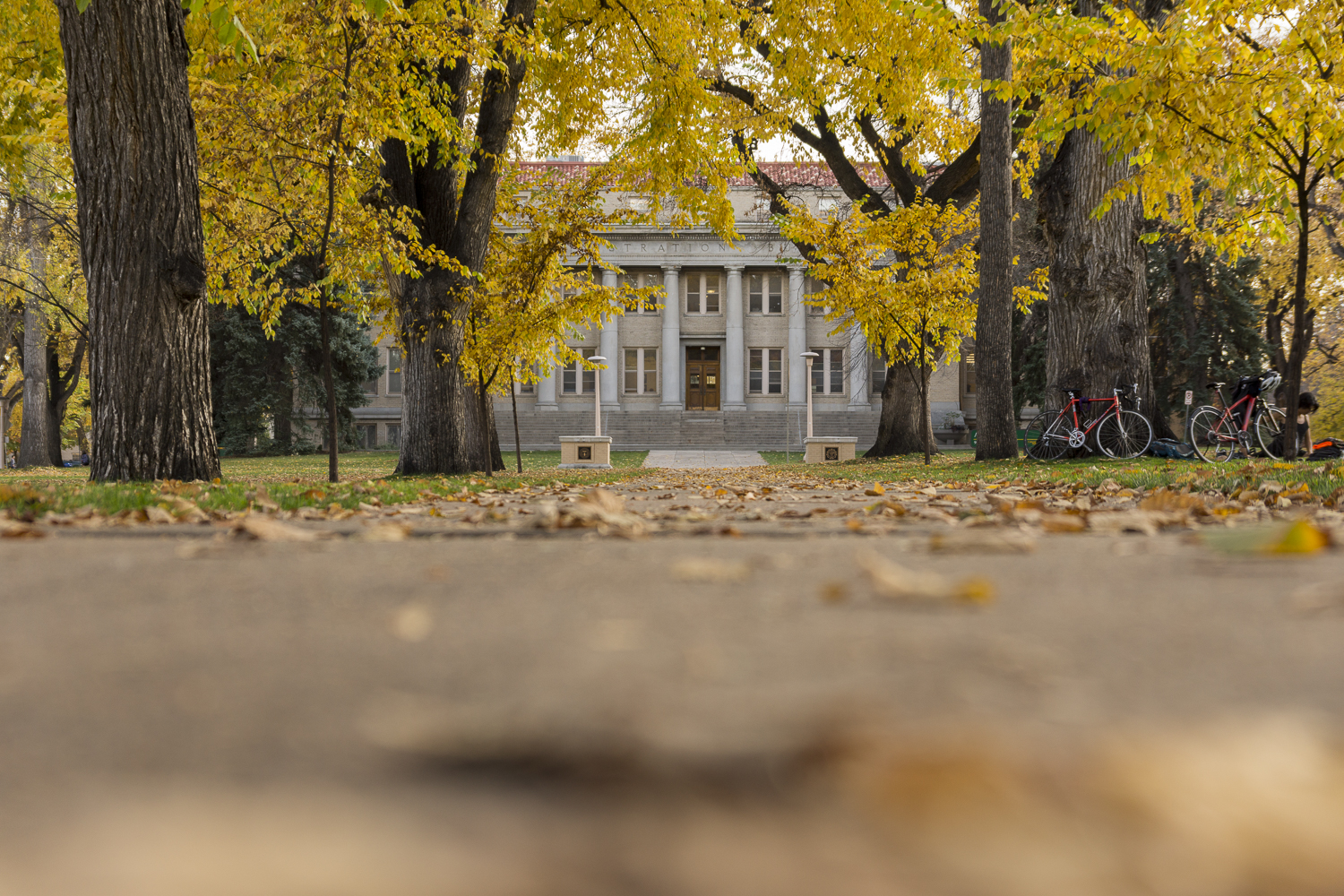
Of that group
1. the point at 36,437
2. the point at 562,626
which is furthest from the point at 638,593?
the point at 36,437

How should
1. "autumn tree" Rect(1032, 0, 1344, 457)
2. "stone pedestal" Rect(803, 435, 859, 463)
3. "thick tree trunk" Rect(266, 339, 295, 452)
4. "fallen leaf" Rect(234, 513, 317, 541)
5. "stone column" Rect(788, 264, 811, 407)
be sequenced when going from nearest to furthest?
"fallen leaf" Rect(234, 513, 317, 541) < "autumn tree" Rect(1032, 0, 1344, 457) < "stone pedestal" Rect(803, 435, 859, 463) < "thick tree trunk" Rect(266, 339, 295, 452) < "stone column" Rect(788, 264, 811, 407)

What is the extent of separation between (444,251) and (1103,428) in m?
9.22

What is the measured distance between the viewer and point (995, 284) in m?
13.2

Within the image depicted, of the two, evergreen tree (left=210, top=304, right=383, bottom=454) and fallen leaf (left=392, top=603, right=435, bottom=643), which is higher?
evergreen tree (left=210, top=304, right=383, bottom=454)

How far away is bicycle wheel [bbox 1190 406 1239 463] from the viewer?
12.1 meters

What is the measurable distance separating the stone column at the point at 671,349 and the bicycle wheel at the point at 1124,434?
31.4 metres

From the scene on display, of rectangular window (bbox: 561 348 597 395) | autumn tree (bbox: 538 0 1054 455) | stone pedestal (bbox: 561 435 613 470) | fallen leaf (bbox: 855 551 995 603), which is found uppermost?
autumn tree (bbox: 538 0 1054 455)

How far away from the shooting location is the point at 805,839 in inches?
35.1

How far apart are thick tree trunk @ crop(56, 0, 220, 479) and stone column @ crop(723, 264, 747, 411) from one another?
37139mm

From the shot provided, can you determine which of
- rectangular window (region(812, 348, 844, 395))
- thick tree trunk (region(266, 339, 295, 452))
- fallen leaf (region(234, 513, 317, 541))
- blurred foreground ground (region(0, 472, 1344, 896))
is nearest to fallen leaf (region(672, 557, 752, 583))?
blurred foreground ground (region(0, 472, 1344, 896))

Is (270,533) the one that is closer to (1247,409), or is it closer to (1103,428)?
(1103,428)

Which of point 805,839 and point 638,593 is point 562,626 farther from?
point 805,839

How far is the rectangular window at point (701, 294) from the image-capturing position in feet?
147

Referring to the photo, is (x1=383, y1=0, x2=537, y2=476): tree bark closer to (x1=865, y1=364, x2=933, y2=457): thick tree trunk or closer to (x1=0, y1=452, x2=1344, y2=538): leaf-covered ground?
(x1=0, y1=452, x2=1344, y2=538): leaf-covered ground
